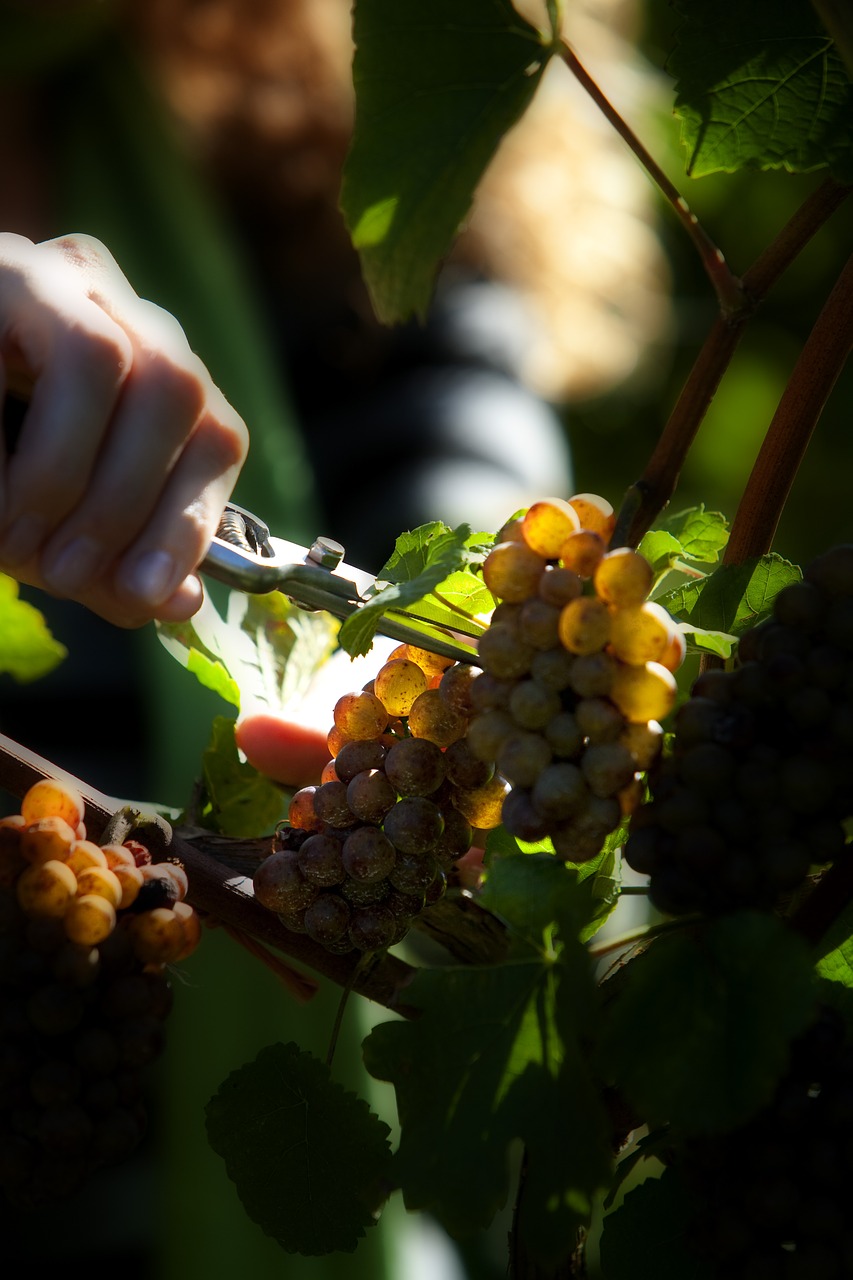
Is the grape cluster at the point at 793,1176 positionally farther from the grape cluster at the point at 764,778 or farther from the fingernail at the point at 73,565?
the fingernail at the point at 73,565

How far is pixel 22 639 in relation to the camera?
436 mm

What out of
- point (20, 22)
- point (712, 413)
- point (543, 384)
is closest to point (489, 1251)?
point (712, 413)

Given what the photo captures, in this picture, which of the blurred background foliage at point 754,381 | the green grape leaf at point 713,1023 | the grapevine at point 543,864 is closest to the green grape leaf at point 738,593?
the grapevine at point 543,864

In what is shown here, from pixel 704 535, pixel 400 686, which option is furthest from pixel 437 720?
pixel 704 535

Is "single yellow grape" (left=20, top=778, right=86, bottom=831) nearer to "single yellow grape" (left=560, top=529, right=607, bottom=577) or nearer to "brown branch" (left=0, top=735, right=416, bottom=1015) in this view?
"brown branch" (left=0, top=735, right=416, bottom=1015)

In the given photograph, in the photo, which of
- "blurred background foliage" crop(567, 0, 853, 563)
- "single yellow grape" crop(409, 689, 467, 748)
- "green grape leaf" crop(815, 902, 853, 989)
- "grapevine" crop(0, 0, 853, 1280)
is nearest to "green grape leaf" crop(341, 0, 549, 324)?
"grapevine" crop(0, 0, 853, 1280)

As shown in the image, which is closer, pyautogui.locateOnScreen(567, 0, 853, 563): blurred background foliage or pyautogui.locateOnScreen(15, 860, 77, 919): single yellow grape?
pyautogui.locateOnScreen(15, 860, 77, 919): single yellow grape

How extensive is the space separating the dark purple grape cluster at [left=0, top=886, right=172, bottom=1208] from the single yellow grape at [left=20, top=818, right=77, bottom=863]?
11 mm

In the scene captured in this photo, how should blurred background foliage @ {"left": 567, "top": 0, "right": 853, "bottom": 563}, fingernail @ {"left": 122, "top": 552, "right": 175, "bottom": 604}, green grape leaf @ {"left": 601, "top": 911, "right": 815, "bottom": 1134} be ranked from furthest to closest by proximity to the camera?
blurred background foliage @ {"left": 567, "top": 0, "right": 853, "bottom": 563}
fingernail @ {"left": 122, "top": 552, "right": 175, "bottom": 604}
green grape leaf @ {"left": 601, "top": 911, "right": 815, "bottom": 1134}

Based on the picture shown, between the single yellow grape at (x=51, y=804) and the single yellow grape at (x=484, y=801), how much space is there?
0.10m

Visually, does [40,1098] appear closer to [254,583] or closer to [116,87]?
[254,583]

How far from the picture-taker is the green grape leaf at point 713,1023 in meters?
0.23

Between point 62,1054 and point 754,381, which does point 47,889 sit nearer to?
point 62,1054

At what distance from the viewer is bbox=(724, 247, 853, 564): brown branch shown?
0.32m
